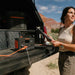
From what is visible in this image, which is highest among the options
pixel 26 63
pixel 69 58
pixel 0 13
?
pixel 0 13

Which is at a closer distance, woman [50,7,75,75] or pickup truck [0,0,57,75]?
woman [50,7,75,75]

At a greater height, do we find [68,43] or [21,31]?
[21,31]

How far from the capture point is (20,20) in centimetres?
334

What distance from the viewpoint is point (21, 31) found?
9.98ft

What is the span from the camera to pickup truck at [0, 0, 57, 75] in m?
2.24

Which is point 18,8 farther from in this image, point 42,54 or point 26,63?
point 26,63

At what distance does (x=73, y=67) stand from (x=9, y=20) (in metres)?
2.81

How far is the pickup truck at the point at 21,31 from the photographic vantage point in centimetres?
224

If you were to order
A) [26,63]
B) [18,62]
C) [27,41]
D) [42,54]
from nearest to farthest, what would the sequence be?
[18,62], [26,63], [42,54], [27,41]

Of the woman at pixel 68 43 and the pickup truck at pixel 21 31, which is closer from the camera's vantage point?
the woman at pixel 68 43

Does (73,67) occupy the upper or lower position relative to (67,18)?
lower

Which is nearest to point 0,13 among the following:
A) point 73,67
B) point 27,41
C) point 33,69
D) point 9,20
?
point 9,20

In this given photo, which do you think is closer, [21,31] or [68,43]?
[68,43]

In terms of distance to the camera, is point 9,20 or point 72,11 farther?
point 9,20
